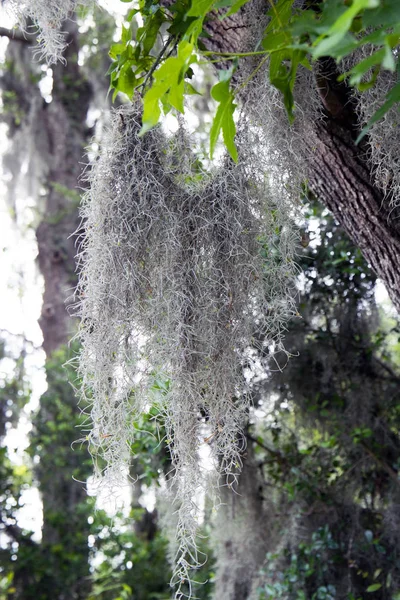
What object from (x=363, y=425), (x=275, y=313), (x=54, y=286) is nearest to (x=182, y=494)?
(x=275, y=313)

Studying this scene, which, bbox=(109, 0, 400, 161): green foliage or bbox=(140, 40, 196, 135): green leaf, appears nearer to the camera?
bbox=(109, 0, 400, 161): green foliage

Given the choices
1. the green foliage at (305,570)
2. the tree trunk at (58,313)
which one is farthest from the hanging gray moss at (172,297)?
the tree trunk at (58,313)

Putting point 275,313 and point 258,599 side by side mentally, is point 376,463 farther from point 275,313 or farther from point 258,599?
point 275,313

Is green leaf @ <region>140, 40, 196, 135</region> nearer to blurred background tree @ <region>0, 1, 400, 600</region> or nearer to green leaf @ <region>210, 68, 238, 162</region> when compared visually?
green leaf @ <region>210, 68, 238, 162</region>

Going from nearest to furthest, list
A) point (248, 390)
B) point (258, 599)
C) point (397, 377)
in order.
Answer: point (248, 390) → point (258, 599) → point (397, 377)

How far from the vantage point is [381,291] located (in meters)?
2.95

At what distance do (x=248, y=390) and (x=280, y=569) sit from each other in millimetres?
1640

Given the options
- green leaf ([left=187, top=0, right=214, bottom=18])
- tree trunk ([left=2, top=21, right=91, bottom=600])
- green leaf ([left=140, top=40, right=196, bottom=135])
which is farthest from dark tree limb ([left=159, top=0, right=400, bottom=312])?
tree trunk ([left=2, top=21, right=91, bottom=600])

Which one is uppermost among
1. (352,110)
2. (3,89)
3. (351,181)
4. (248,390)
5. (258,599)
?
(3,89)

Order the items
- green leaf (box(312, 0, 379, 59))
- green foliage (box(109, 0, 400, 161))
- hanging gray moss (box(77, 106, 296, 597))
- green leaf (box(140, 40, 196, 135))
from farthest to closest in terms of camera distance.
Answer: hanging gray moss (box(77, 106, 296, 597)) → green leaf (box(140, 40, 196, 135)) → green foliage (box(109, 0, 400, 161)) → green leaf (box(312, 0, 379, 59))

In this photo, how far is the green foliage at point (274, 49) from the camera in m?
0.73

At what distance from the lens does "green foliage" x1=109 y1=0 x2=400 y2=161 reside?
734 mm

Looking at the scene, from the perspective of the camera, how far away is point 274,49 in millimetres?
1052

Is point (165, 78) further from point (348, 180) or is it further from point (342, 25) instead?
point (348, 180)
